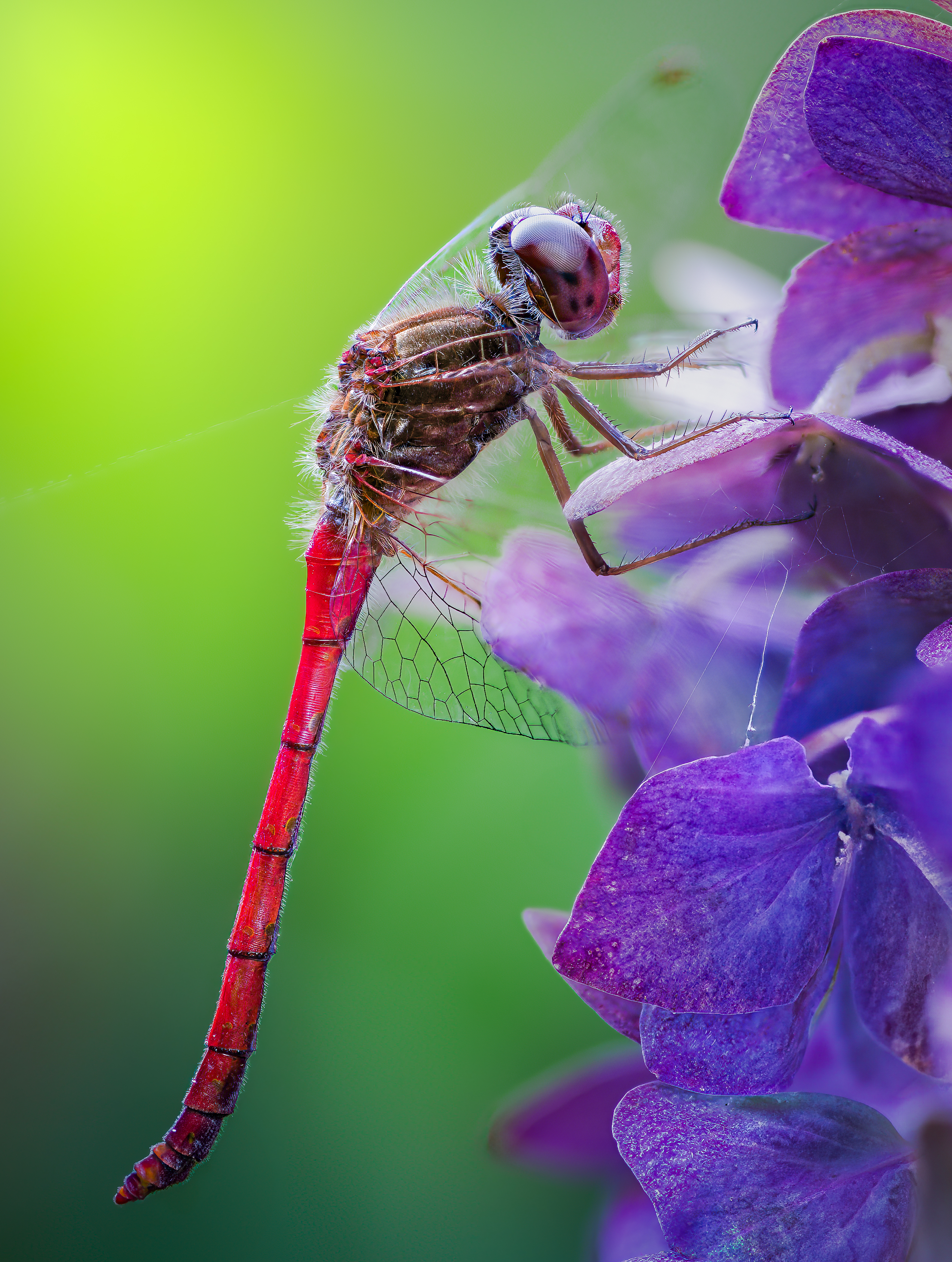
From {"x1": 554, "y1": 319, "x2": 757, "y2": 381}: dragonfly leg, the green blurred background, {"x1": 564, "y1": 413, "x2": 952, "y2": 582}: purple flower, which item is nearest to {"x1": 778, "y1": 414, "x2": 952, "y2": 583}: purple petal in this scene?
{"x1": 564, "y1": 413, "x2": 952, "y2": 582}: purple flower

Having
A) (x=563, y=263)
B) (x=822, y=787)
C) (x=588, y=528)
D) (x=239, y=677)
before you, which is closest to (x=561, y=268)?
(x=563, y=263)

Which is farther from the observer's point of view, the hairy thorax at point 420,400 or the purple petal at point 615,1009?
the hairy thorax at point 420,400

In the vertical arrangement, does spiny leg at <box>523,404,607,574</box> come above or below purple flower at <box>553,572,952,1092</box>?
above

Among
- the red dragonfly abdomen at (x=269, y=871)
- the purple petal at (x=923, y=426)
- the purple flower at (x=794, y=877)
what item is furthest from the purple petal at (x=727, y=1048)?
the red dragonfly abdomen at (x=269, y=871)

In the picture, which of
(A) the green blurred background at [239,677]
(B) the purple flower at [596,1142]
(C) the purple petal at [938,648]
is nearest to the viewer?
(C) the purple petal at [938,648]

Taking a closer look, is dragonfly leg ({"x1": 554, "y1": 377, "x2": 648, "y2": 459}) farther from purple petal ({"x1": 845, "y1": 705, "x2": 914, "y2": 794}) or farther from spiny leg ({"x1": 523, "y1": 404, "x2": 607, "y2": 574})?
purple petal ({"x1": 845, "y1": 705, "x2": 914, "y2": 794})

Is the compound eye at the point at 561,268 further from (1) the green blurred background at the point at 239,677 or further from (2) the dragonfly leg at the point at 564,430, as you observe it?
(1) the green blurred background at the point at 239,677

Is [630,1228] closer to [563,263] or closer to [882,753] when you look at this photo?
[882,753]
